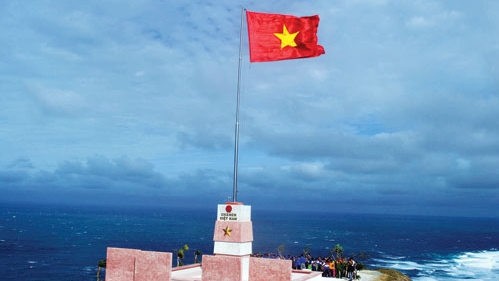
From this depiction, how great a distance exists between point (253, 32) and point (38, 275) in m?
59.3

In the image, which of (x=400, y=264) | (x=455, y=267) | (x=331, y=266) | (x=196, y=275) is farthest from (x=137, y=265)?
(x=455, y=267)

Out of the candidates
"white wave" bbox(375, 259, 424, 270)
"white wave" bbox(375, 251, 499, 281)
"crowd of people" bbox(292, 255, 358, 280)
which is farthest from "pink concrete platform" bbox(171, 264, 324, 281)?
"white wave" bbox(375, 259, 424, 270)

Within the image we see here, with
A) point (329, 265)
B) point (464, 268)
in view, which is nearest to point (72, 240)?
point (464, 268)

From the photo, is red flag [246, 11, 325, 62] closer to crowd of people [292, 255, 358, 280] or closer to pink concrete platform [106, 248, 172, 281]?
pink concrete platform [106, 248, 172, 281]

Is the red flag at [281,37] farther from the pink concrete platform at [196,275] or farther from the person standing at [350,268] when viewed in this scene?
the person standing at [350,268]

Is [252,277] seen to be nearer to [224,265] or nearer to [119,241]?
[224,265]

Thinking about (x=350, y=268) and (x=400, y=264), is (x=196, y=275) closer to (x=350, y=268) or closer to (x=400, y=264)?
(x=350, y=268)

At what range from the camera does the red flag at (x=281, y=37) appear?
928 inches

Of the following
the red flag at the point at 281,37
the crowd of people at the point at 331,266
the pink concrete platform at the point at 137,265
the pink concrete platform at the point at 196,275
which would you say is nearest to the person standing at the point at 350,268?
the crowd of people at the point at 331,266

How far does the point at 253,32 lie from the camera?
24.1m

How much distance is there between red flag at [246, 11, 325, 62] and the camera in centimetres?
2356

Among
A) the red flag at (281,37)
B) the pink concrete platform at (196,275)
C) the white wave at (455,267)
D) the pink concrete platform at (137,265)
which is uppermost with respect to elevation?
the red flag at (281,37)

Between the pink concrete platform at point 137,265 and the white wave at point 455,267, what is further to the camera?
the white wave at point 455,267

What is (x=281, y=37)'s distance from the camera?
23844 millimetres
